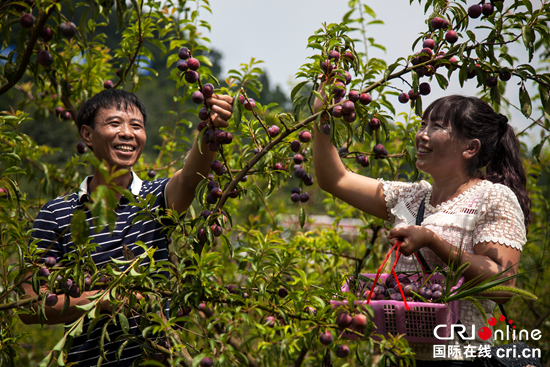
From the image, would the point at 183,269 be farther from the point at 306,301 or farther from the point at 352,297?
the point at 352,297

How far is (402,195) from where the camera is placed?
6.07 feet

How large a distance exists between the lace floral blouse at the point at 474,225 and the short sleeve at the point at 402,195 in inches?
3.8

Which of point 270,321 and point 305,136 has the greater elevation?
point 305,136

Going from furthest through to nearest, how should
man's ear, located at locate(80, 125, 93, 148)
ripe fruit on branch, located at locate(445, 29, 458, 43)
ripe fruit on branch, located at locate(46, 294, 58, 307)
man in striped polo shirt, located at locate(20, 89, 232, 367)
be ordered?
1. man's ear, located at locate(80, 125, 93, 148)
2. man in striped polo shirt, located at locate(20, 89, 232, 367)
3. ripe fruit on branch, located at locate(445, 29, 458, 43)
4. ripe fruit on branch, located at locate(46, 294, 58, 307)

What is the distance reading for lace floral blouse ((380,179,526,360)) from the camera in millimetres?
1502

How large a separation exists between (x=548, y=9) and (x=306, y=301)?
1334mm

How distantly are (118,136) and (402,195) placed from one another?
1.17 m

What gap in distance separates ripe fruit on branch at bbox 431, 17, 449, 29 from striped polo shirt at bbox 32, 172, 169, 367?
3.89 ft

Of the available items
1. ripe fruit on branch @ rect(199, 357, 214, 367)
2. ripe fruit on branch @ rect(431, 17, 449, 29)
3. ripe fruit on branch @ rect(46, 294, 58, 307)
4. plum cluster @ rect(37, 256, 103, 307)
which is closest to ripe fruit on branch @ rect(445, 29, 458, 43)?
ripe fruit on branch @ rect(431, 17, 449, 29)

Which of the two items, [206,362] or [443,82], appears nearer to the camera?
[206,362]

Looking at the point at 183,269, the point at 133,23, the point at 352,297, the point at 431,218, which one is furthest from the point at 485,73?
the point at 133,23

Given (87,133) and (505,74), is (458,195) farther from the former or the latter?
(87,133)

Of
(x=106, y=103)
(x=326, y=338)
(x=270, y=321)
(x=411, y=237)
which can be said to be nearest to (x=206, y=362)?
(x=270, y=321)

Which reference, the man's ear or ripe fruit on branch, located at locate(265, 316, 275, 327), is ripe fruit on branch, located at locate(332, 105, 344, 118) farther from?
the man's ear
